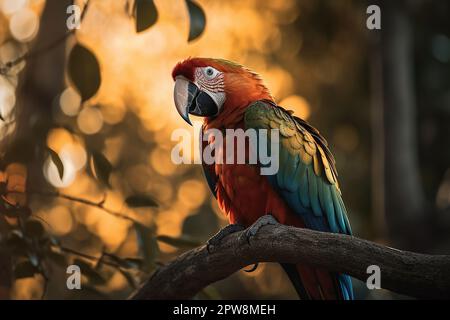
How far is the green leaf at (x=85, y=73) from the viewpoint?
1.31m

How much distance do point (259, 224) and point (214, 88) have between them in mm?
465

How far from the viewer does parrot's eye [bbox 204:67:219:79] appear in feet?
5.61

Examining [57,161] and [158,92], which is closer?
[57,161]

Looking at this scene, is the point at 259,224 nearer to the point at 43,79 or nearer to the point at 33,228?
the point at 33,228

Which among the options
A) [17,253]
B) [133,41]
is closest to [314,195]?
[17,253]

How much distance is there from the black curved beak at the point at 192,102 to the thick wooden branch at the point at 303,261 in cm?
42

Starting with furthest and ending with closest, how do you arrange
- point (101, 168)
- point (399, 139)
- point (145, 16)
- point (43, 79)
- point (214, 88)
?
1. point (399, 139)
2. point (43, 79)
3. point (214, 88)
4. point (101, 168)
5. point (145, 16)

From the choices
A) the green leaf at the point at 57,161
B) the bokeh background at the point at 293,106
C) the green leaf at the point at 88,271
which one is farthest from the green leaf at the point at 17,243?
the bokeh background at the point at 293,106

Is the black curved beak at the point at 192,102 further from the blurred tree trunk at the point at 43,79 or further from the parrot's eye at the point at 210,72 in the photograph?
the blurred tree trunk at the point at 43,79

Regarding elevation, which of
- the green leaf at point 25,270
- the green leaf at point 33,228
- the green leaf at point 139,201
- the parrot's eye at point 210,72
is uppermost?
the parrot's eye at point 210,72

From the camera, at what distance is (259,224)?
1465mm

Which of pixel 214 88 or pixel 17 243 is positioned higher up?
pixel 214 88

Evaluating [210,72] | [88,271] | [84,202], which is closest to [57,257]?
[88,271]

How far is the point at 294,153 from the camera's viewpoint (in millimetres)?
1592
